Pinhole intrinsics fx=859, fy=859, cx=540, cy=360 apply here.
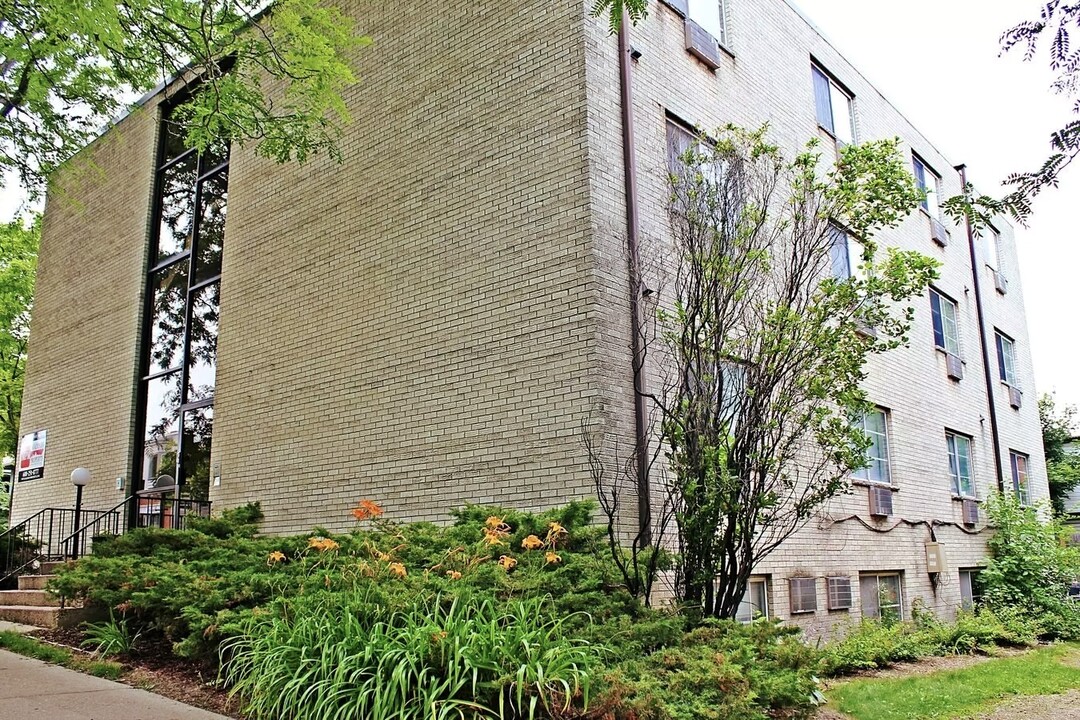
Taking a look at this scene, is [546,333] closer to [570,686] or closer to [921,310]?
[570,686]

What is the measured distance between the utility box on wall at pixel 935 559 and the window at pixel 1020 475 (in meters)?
5.99

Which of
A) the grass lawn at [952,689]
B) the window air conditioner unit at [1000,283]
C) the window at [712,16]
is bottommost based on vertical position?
the grass lawn at [952,689]

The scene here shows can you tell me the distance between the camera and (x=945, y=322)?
55.3ft

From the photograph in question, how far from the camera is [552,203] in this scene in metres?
8.52

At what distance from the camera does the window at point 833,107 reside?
1370 centimetres

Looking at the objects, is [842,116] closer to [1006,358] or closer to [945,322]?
[945,322]

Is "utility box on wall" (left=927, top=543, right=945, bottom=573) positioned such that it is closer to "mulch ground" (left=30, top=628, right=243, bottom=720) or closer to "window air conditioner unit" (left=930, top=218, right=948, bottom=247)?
"window air conditioner unit" (left=930, top=218, right=948, bottom=247)

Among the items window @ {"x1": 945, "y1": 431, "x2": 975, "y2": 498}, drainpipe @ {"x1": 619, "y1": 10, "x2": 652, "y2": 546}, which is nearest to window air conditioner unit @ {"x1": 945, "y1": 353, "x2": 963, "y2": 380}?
window @ {"x1": 945, "y1": 431, "x2": 975, "y2": 498}

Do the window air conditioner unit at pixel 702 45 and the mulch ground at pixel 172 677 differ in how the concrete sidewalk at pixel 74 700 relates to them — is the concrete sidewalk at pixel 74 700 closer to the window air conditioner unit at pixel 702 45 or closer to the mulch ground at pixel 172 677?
the mulch ground at pixel 172 677

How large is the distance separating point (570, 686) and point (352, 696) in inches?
49.8

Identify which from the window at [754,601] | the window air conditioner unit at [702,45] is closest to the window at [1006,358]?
the window air conditioner unit at [702,45]

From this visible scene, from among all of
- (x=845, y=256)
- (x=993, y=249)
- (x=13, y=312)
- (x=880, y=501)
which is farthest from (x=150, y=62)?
(x=993, y=249)

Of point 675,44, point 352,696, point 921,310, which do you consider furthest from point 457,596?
point 921,310

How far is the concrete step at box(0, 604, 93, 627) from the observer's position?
8039 millimetres
